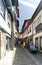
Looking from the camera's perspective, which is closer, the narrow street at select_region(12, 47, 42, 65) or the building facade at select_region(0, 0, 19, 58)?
the narrow street at select_region(12, 47, 42, 65)

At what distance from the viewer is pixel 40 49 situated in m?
20.9

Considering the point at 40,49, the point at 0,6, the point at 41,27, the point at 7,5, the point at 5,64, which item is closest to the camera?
the point at 5,64

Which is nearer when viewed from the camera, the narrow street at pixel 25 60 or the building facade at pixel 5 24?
the narrow street at pixel 25 60

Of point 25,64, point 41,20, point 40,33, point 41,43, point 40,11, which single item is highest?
point 40,11

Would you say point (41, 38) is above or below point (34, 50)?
above

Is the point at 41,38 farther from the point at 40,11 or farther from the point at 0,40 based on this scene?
the point at 0,40

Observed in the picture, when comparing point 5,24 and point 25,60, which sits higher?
point 5,24

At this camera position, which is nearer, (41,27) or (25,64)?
(25,64)

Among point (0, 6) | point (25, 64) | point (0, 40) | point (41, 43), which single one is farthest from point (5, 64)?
point (41, 43)

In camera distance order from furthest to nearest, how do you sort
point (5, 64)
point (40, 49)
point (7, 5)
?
point (40, 49)
point (7, 5)
point (5, 64)

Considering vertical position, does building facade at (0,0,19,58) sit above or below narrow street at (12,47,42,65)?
above

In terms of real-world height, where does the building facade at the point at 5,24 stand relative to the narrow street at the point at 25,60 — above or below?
above

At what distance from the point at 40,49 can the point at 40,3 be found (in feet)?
19.9

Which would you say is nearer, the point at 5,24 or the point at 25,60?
the point at 25,60
